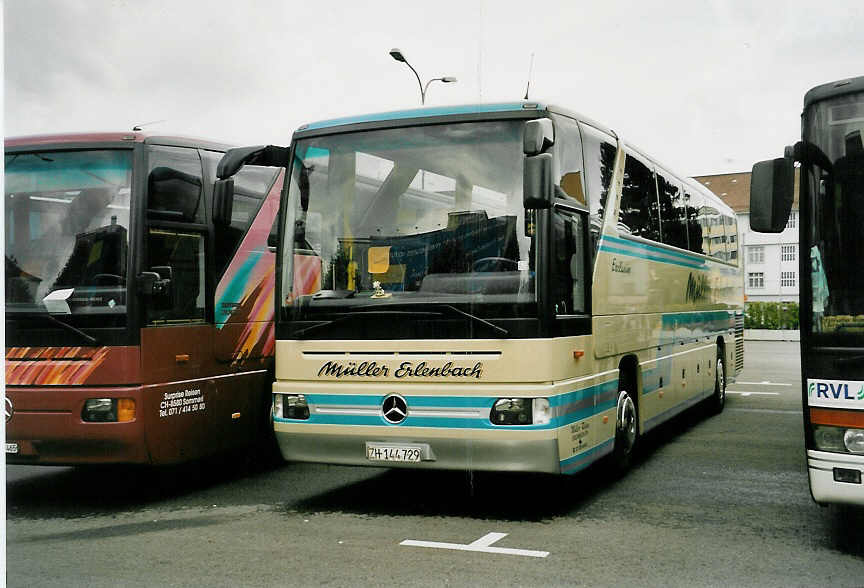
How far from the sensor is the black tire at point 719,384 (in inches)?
565

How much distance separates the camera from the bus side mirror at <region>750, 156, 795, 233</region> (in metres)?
6.35

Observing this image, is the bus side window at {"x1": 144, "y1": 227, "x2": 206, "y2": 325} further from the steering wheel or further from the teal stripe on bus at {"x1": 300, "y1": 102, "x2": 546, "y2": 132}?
the teal stripe on bus at {"x1": 300, "y1": 102, "x2": 546, "y2": 132}

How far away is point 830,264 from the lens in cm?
616

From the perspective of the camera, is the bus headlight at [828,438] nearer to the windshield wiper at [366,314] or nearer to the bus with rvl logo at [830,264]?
the bus with rvl logo at [830,264]

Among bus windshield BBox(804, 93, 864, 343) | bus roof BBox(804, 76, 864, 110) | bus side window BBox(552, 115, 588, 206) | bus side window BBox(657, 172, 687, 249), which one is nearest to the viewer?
bus windshield BBox(804, 93, 864, 343)

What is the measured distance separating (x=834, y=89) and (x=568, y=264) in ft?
7.36

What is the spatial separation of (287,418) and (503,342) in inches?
72.5

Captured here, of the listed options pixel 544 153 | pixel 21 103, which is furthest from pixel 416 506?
pixel 21 103

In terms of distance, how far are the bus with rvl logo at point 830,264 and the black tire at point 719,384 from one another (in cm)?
816

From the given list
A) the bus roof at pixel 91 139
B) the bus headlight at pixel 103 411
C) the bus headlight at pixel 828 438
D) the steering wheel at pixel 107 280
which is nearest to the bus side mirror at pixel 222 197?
the bus roof at pixel 91 139

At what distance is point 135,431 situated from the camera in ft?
25.9

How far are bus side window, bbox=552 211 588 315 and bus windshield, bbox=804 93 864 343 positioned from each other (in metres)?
1.79

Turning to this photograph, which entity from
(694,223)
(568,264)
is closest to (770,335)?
(694,223)

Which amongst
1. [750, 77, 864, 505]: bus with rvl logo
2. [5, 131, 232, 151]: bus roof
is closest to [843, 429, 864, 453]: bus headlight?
[750, 77, 864, 505]: bus with rvl logo
